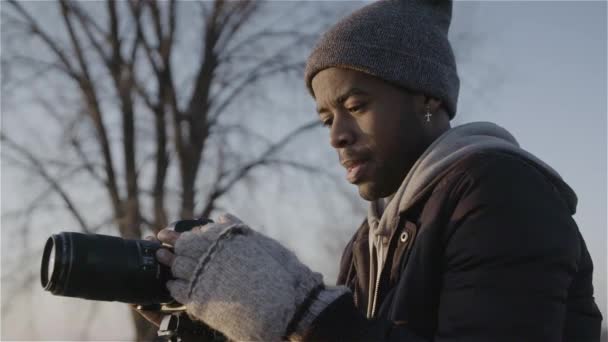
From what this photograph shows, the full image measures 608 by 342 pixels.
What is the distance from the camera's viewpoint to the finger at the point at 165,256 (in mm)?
1846

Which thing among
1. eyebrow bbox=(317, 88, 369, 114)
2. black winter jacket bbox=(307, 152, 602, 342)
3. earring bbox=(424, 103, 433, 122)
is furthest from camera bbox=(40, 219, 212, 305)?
earring bbox=(424, 103, 433, 122)

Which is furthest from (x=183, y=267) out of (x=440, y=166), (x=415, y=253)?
(x=440, y=166)

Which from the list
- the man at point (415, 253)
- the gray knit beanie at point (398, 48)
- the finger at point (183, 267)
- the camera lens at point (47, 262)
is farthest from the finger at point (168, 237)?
the gray knit beanie at point (398, 48)

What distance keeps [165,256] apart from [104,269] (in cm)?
13

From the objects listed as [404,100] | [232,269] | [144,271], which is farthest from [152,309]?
[404,100]

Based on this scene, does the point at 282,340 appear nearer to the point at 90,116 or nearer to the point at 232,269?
the point at 232,269

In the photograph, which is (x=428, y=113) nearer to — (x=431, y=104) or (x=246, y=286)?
(x=431, y=104)

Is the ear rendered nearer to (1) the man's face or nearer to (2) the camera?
(1) the man's face

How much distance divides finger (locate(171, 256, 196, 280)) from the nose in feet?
1.58

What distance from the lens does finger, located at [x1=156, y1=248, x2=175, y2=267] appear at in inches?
72.7

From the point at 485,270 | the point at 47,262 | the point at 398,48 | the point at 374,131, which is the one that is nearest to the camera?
the point at 485,270

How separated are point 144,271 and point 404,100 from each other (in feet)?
2.32

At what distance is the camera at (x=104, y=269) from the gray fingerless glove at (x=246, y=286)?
111mm

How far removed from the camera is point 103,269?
6.07ft
